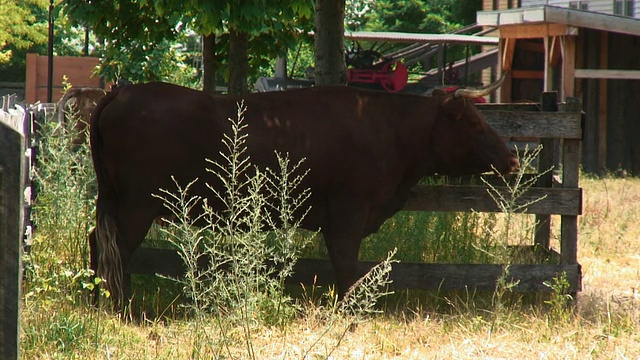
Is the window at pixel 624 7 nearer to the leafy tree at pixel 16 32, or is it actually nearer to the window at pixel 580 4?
the window at pixel 580 4

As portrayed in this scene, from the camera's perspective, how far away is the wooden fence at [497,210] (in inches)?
286

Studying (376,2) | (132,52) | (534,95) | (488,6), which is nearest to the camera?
(132,52)

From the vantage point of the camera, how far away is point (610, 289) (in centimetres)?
815

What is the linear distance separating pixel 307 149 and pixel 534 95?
55.3 feet

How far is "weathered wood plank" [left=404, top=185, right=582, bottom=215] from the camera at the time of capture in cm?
737

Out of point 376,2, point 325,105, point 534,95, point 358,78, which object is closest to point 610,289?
point 325,105

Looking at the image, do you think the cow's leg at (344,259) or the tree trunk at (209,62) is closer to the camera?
the cow's leg at (344,259)

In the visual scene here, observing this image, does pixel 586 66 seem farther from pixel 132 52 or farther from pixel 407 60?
pixel 407 60

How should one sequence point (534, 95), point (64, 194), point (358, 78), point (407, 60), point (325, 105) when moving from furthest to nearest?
point (407, 60), point (358, 78), point (534, 95), point (325, 105), point (64, 194)

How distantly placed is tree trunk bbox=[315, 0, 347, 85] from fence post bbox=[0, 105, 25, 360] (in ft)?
18.0

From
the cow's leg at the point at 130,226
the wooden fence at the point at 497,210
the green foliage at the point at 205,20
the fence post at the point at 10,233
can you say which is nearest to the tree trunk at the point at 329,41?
the green foliage at the point at 205,20

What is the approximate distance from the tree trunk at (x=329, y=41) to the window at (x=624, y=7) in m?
18.2

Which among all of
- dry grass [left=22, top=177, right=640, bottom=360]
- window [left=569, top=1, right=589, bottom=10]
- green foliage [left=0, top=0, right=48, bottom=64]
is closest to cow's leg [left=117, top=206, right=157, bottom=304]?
dry grass [left=22, top=177, right=640, bottom=360]

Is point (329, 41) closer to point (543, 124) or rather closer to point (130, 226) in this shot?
point (543, 124)
